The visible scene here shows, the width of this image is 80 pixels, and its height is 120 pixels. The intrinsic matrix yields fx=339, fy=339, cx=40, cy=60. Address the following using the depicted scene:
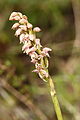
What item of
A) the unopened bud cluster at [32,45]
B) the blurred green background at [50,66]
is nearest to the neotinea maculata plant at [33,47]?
the unopened bud cluster at [32,45]

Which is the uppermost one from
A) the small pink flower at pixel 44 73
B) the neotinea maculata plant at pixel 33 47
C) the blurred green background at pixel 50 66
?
the blurred green background at pixel 50 66

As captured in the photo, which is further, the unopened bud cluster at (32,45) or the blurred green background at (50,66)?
the blurred green background at (50,66)

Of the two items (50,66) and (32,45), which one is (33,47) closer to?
(32,45)

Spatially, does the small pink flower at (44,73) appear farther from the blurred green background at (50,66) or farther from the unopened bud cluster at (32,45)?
the blurred green background at (50,66)

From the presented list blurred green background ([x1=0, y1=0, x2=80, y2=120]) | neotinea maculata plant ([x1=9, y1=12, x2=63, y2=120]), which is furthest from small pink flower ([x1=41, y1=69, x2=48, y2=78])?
blurred green background ([x1=0, y1=0, x2=80, y2=120])

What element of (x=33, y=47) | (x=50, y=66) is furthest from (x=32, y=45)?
(x=50, y=66)

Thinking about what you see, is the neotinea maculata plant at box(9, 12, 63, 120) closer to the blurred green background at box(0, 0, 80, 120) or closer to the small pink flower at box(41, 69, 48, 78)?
the small pink flower at box(41, 69, 48, 78)

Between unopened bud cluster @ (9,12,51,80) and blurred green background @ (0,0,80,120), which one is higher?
blurred green background @ (0,0,80,120)

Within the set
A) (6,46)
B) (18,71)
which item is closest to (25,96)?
(18,71)
